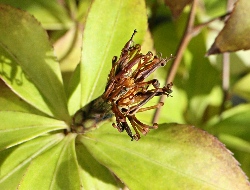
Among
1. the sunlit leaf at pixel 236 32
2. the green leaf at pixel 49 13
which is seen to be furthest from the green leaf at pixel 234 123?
the green leaf at pixel 49 13

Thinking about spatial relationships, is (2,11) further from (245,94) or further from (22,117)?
(245,94)

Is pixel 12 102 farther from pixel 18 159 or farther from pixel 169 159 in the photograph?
pixel 169 159

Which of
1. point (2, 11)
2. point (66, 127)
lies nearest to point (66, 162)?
point (66, 127)

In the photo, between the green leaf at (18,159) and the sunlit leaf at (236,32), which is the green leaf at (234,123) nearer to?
the sunlit leaf at (236,32)

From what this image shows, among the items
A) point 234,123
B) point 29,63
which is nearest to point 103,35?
point 29,63

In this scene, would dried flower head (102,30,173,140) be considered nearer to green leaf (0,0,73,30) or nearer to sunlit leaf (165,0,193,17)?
sunlit leaf (165,0,193,17)

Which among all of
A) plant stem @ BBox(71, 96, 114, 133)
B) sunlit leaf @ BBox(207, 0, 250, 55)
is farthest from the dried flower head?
sunlit leaf @ BBox(207, 0, 250, 55)
